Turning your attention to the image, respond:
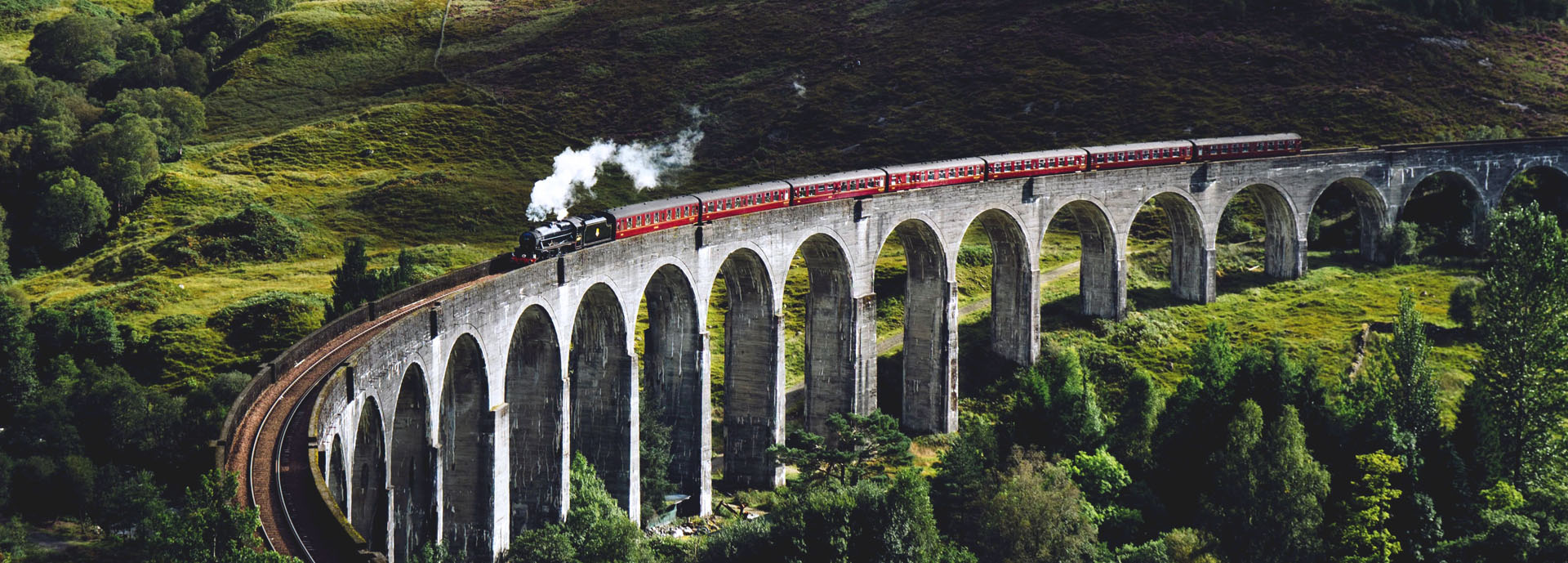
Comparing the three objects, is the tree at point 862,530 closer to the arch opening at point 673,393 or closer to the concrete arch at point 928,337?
the arch opening at point 673,393

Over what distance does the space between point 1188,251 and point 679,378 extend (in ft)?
129

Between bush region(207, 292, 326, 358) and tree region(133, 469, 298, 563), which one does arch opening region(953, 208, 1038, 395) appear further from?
tree region(133, 469, 298, 563)

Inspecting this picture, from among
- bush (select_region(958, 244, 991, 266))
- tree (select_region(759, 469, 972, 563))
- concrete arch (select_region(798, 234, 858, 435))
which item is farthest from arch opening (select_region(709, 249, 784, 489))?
bush (select_region(958, 244, 991, 266))

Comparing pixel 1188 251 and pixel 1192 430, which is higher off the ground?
pixel 1188 251

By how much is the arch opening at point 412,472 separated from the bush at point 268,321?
3344 centimetres

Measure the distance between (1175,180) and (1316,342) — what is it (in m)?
12.7

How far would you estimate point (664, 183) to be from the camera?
391 feet

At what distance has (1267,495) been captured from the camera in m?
60.5

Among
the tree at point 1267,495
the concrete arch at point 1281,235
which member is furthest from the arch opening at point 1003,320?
the tree at point 1267,495

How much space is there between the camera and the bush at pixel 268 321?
84125 millimetres

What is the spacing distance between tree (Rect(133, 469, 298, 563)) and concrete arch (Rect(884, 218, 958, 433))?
151 feet

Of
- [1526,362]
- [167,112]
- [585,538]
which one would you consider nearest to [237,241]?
[167,112]

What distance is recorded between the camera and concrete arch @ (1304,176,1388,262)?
96375 millimetres

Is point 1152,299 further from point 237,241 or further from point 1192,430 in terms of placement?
point 237,241
